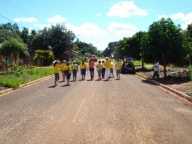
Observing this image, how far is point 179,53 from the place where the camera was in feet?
71.8

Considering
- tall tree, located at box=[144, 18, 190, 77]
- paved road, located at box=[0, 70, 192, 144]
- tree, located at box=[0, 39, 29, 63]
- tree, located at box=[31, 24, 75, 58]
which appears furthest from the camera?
tree, located at box=[31, 24, 75, 58]

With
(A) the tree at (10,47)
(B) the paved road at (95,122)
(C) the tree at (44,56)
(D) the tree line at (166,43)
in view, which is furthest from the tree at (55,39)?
(B) the paved road at (95,122)

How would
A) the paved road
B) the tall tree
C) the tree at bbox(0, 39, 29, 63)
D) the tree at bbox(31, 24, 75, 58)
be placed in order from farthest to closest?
1. the tree at bbox(31, 24, 75, 58)
2. the tree at bbox(0, 39, 29, 63)
3. the tall tree
4. the paved road

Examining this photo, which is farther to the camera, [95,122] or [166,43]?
[166,43]

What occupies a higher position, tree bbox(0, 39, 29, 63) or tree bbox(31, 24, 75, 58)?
tree bbox(31, 24, 75, 58)

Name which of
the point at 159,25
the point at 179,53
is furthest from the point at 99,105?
the point at 159,25

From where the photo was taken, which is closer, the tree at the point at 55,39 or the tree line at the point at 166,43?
the tree line at the point at 166,43

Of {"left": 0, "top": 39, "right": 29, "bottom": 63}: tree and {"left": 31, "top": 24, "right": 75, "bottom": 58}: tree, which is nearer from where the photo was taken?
{"left": 0, "top": 39, "right": 29, "bottom": 63}: tree

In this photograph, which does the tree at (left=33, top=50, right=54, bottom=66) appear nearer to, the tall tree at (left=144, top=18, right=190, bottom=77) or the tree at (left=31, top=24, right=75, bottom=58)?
the tree at (left=31, top=24, right=75, bottom=58)

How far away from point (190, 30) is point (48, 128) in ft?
147

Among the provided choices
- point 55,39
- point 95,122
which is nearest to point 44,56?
point 55,39

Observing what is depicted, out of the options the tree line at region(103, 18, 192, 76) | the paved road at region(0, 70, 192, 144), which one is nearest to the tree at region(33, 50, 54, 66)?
the tree line at region(103, 18, 192, 76)

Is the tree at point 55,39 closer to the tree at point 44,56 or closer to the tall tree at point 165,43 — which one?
the tree at point 44,56

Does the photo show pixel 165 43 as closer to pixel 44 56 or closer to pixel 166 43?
pixel 166 43
